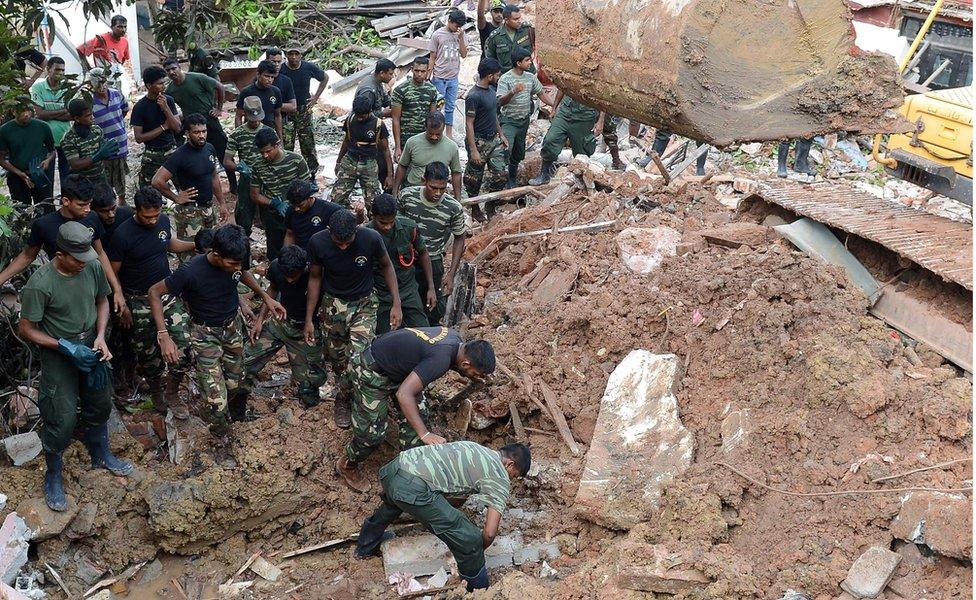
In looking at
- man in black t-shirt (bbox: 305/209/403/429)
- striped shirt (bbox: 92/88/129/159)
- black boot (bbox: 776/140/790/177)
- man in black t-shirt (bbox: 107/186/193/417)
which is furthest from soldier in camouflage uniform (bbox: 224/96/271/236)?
black boot (bbox: 776/140/790/177)

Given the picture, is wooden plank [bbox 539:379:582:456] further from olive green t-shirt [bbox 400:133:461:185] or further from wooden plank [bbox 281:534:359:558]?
olive green t-shirt [bbox 400:133:461:185]

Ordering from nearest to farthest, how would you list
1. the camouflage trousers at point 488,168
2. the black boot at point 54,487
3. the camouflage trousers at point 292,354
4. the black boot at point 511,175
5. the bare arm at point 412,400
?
the bare arm at point 412,400, the black boot at point 54,487, the camouflage trousers at point 292,354, the camouflage trousers at point 488,168, the black boot at point 511,175

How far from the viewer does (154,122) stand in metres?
8.86

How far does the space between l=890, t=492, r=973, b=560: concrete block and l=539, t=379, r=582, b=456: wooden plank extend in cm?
215

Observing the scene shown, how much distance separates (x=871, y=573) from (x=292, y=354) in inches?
162

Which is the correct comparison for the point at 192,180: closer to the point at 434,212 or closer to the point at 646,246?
the point at 434,212

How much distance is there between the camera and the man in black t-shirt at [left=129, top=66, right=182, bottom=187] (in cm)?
871

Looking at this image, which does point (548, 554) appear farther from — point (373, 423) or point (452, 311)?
point (452, 311)

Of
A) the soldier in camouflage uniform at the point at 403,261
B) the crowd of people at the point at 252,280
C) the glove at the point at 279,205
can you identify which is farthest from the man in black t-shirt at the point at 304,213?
the soldier in camouflage uniform at the point at 403,261

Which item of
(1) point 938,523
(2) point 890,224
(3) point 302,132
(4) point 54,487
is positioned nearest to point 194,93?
(3) point 302,132

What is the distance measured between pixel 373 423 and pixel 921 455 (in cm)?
334

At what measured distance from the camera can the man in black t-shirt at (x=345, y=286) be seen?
6.21m

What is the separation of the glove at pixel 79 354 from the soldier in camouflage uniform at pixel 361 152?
3.94 metres

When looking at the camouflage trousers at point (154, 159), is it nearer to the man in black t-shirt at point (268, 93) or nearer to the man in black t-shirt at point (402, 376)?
the man in black t-shirt at point (268, 93)
